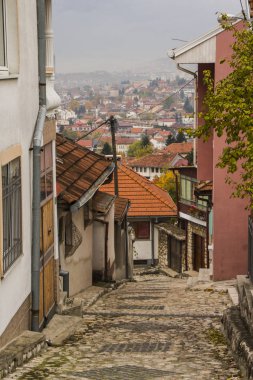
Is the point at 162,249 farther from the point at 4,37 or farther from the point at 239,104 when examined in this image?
the point at 4,37

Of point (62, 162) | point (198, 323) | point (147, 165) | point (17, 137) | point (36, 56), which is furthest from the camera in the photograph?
point (147, 165)

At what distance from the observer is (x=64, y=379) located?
9141 millimetres

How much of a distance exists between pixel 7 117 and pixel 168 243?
116ft

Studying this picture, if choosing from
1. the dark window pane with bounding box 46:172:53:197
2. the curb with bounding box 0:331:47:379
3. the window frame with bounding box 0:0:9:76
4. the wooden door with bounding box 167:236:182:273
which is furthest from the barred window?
the wooden door with bounding box 167:236:182:273

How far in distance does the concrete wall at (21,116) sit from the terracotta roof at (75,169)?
3642 mm

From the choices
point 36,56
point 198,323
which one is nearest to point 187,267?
point 198,323

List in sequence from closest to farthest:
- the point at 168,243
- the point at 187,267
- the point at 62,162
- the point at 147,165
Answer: the point at 62,162 → the point at 187,267 → the point at 168,243 → the point at 147,165

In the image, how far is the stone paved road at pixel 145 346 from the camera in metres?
9.66

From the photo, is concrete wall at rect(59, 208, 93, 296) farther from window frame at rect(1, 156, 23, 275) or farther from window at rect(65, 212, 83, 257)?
window frame at rect(1, 156, 23, 275)

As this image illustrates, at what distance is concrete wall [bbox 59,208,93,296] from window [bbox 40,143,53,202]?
11.4ft

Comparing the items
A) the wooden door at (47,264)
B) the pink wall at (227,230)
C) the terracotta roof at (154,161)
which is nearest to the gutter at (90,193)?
the wooden door at (47,264)

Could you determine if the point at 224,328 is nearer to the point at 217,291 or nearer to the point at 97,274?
the point at 217,291

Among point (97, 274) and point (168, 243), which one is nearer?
point (97, 274)

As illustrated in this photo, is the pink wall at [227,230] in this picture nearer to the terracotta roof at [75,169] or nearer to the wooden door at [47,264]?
the terracotta roof at [75,169]
